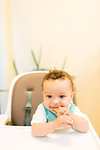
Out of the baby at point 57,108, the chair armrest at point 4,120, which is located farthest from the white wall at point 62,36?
the baby at point 57,108

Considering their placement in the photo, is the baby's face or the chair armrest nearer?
the baby's face

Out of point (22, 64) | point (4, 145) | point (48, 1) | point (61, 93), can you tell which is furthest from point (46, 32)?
point (4, 145)

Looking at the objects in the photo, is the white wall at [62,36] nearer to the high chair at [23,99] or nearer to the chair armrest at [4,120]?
the high chair at [23,99]

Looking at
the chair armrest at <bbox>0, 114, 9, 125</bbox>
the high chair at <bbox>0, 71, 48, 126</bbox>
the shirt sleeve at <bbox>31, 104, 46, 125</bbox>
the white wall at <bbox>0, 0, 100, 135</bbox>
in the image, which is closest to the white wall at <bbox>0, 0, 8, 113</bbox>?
the white wall at <bbox>0, 0, 100, 135</bbox>

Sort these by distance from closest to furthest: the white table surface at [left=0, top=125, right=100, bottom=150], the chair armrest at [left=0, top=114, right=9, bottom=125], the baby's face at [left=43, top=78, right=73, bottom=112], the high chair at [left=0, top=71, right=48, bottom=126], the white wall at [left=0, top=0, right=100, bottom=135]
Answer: the white table surface at [left=0, top=125, right=100, bottom=150] → the baby's face at [left=43, top=78, right=73, bottom=112] → the chair armrest at [left=0, top=114, right=9, bottom=125] → the high chair at [left=0, top=71, right=48, bottom=126] → the white wall at [left=0, top=0, right=100, bottom=135]

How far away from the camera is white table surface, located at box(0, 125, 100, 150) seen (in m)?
0.66

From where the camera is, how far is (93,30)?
1907 mm

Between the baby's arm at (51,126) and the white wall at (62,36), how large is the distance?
53.1 inches

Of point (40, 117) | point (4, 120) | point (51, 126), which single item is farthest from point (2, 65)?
point (51, 126)

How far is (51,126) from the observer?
732mm

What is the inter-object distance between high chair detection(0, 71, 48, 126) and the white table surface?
1.10 feet

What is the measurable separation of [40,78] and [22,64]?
0.95m

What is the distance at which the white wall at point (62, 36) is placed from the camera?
6.18 ft

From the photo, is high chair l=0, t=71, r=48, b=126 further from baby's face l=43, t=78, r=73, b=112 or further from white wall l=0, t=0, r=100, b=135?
white wall l=0, t=0, r=100, b=135
